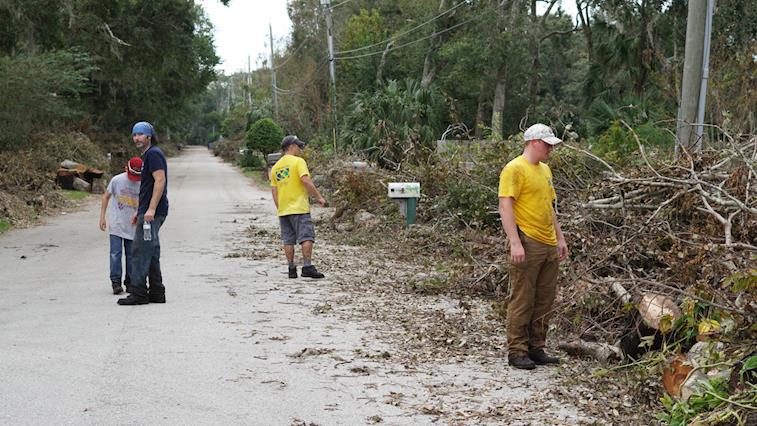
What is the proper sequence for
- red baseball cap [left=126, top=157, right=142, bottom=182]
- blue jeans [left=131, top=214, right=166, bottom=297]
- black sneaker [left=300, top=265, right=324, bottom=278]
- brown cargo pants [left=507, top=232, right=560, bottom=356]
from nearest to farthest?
brown cargo pants [left=507, top=232, right=560, bottom=356], blue jeans [left=131, top=214, right=166, bottom=297], red baseball cap [left=126, top=157, right=142, bottom=182], black sneaker [left=300, top=265, right=324, bottom=278]

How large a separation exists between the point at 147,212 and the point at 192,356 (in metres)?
2.26

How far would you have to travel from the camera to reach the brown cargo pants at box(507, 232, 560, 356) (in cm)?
619

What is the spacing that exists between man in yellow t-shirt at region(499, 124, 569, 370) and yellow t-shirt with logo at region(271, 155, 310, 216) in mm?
4634

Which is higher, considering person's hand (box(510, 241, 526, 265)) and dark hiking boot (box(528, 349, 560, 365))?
person's hand (box(510, 241, 526, 265))

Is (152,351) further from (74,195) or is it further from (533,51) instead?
(533,51)

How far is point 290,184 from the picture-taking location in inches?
412

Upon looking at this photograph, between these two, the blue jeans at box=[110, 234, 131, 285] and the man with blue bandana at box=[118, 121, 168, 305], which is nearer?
the man with blue bandana at box=[118, 121, 168, 305]

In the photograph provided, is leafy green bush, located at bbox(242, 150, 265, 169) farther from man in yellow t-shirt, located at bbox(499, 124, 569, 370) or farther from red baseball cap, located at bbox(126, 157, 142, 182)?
man in yellow t-shirt, located at bbox(499, 124, 569, 370)

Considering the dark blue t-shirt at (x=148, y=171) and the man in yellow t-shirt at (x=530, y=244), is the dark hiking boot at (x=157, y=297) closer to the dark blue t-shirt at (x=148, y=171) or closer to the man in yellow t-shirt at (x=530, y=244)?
the dark blue t-shirt at (x=148, y=171)

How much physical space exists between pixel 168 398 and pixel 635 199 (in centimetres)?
493

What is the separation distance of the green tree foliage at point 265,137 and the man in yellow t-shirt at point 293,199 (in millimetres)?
35283

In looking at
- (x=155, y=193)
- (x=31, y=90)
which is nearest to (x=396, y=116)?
(x=31, y=90)

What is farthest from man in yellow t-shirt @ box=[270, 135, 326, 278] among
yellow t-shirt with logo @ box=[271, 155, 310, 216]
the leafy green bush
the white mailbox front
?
the leafy green bush

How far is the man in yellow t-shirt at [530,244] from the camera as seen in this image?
611 centimetres
